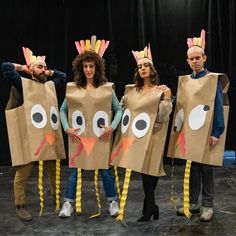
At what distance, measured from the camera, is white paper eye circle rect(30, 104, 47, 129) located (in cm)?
261

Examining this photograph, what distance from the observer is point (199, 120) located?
247 centimetres

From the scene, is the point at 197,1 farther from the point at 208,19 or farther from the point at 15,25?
the point at 15,25

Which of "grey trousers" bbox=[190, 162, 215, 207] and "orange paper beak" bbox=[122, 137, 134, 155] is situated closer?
"orange paper beak" bbox=[122, 137, 134, 155]

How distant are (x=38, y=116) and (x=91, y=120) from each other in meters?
0.35

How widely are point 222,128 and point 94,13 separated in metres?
2.60

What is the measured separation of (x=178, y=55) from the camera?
455cm

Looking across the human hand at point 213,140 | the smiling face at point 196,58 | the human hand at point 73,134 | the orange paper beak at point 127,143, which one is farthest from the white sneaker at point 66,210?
the smiling face at point 196,58

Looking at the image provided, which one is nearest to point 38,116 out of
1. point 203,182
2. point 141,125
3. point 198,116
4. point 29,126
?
point 29,126

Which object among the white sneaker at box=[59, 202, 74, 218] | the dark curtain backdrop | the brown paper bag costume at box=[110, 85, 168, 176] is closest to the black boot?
the brown paper bag costume at box=[110, 85, 168, 176]

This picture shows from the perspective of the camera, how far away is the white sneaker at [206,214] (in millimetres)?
2574

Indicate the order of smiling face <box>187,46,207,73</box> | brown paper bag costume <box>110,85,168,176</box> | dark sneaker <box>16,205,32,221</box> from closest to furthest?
1. brown paper bag costume <box>110,85,168,176</box>
2. smiling face <box>187,46,207,73</box>
3. dark sneaker <box>16,205,32,221</box>

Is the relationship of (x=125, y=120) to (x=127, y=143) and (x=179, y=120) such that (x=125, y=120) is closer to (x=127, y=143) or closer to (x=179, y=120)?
(x=127, y=143)

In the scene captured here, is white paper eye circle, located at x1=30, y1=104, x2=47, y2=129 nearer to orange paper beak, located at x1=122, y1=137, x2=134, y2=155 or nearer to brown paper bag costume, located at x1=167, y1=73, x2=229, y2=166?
orange paper beak, located at x1=122, y1=137, x2=134, y2=155

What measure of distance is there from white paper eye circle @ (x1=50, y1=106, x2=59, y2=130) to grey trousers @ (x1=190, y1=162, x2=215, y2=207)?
0.95 meters
